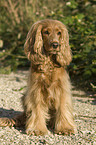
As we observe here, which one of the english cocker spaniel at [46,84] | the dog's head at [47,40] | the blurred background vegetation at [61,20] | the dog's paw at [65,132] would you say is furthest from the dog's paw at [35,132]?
the blurred background vegetation at [61,20]

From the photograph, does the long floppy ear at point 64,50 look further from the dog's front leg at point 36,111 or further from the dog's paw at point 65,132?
the dog's paw at point 65,132

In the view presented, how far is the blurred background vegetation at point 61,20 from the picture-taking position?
6.30 m

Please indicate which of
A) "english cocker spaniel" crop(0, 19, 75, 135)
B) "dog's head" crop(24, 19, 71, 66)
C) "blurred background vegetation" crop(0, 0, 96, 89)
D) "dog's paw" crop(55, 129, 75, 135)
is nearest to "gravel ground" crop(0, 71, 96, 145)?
"dog's paw" crop(55, 129, 75, 135)

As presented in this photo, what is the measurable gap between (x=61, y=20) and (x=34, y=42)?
3.53 meters

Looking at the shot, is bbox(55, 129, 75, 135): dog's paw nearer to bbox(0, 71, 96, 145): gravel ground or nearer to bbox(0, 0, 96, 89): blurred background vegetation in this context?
bbox(0, 71, 96, 145): gravel ground

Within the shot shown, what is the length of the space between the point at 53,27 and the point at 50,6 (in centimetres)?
731

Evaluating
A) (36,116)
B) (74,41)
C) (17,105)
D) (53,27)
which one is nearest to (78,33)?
(74,41)

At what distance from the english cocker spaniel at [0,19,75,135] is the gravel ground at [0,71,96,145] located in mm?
164

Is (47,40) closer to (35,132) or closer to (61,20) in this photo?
(35,132)

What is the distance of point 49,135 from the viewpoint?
3383 mm

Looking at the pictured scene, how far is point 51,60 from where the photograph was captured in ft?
11.3

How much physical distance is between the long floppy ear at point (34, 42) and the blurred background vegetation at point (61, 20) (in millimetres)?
2083

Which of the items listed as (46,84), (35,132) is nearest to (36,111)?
(35,132)

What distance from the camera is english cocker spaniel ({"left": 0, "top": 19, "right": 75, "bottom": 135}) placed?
3.35 meters
